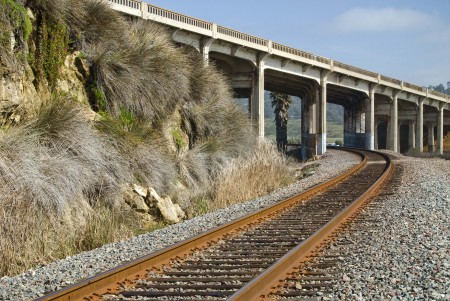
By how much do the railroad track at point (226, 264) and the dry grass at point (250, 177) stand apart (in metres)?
3.44

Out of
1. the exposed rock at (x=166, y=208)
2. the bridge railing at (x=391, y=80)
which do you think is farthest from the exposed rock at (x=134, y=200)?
the bridge railing at (x=391, y=80)

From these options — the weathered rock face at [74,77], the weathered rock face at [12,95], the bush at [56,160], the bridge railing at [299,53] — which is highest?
the bridge railing at [299,53]

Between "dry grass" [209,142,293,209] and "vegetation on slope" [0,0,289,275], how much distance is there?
5 cm

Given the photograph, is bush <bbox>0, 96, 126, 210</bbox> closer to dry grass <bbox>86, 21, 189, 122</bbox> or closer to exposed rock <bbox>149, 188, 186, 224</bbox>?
exposed rock <bbox>149, 188, 186, 224</bbox>

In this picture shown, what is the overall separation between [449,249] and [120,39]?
11.1 metres

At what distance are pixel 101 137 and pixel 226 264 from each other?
5.55m

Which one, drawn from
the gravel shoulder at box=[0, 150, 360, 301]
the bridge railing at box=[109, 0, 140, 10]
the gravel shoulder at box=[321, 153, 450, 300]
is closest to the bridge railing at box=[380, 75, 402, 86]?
the bridge railing at box=[109, 0, 140, 10]

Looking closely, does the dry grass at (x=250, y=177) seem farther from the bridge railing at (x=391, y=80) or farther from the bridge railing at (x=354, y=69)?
the bridge railing at (x=391, y=80)

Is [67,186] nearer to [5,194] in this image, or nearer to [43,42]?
[5,194]

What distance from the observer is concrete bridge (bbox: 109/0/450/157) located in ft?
91.2

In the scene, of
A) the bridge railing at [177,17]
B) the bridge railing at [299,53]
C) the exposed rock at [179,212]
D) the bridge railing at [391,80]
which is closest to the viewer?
the exposed rock at [179,212]

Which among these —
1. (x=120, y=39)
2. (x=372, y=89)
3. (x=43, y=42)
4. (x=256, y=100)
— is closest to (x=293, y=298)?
(x=43, y=42)

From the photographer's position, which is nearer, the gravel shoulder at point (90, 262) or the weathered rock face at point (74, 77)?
the gravel shoulder at point (90, 262)

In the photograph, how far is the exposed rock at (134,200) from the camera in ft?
35.6
